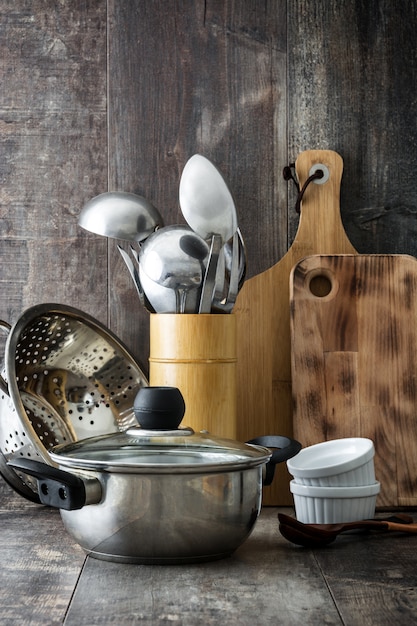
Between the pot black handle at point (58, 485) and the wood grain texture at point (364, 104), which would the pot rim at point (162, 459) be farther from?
the wood grain texture at point (364, 104)

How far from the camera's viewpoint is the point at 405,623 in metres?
0.65

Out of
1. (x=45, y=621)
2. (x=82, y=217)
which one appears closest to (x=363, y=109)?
(x=82, y=217)

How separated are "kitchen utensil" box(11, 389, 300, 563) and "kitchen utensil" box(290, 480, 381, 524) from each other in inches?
5.9

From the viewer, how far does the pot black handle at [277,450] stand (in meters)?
0.86

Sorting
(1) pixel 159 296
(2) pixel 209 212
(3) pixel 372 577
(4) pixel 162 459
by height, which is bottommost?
(3) pixel 372 577

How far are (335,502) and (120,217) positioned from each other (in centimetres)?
47

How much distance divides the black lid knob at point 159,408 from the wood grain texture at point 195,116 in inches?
17.7

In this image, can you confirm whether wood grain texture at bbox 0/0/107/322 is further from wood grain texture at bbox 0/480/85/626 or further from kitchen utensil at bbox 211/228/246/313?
wood grain texture at bbox 0/480/85/626

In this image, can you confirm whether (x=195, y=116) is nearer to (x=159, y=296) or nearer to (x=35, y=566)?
(x=159, y=296)

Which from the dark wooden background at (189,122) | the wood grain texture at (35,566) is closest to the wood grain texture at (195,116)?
the dark wooden background at (189,122)

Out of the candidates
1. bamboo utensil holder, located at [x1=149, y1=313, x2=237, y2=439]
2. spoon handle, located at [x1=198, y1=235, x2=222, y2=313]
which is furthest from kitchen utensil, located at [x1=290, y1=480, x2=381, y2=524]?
spoon handle, located at [x1=198, y1=235, x2=222, y2=313]

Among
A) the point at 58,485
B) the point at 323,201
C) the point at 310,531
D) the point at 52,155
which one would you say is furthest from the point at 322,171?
the point at 58,485

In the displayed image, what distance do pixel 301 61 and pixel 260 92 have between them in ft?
0.25

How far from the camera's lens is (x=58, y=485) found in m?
0.74
